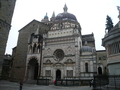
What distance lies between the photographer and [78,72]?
19.8 meters

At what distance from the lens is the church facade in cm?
2070

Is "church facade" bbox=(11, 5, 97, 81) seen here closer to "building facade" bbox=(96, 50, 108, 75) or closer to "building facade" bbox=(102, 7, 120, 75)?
"building facade" bbox=(96, 50, 108, 75)

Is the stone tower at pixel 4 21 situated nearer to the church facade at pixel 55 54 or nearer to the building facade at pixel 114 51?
the church facade at pixel 55 54

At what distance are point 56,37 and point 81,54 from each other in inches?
277

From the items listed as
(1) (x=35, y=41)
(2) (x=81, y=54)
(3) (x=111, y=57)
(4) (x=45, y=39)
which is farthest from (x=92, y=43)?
(3) (x=111, y=57)

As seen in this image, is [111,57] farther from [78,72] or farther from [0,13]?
[0,13]

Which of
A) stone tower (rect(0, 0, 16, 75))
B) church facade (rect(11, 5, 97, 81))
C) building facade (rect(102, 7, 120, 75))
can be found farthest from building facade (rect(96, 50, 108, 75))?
stone tower (rect(0, 0, 16, 75))

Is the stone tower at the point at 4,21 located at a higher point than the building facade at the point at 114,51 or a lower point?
higher

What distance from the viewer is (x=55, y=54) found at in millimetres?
23594

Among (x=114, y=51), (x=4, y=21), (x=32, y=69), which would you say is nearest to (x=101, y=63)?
(x=32, y=69)

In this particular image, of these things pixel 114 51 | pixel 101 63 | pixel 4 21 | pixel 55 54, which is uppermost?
pixel 4 21

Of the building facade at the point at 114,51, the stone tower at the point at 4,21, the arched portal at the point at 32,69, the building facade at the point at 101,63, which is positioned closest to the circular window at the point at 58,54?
the arched portal at the point at 32,69

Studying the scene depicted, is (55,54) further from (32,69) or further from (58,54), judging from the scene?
(32,69)

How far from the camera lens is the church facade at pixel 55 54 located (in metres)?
20.7
